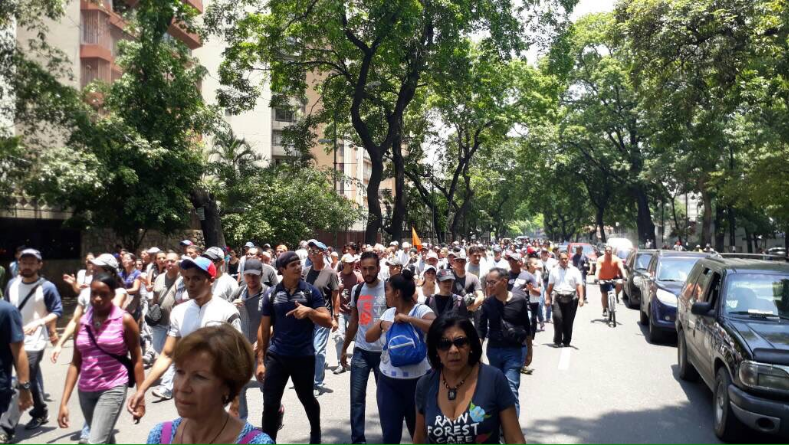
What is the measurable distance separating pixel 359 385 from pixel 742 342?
3.39 metres

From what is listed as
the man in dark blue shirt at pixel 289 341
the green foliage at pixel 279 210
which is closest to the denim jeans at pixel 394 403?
the man in dark blue shirt at pixel 289 341

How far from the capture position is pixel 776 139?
934 inches

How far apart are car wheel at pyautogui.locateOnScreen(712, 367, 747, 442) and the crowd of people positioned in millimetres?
1793

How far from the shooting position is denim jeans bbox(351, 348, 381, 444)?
5.68 meters

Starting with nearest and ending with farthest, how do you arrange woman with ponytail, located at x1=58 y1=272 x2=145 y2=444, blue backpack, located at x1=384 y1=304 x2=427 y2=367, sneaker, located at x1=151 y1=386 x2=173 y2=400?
woman with ponytail, located at x1=58 y1=272 x2=145 y2=444 → blue backpack, located at x1=384 y1=304 x2=427 y2=367 → sneaker, located at x1=151 y1=386 x2=173 y2=400

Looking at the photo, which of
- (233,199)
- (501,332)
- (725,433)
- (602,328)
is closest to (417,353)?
(501,332)

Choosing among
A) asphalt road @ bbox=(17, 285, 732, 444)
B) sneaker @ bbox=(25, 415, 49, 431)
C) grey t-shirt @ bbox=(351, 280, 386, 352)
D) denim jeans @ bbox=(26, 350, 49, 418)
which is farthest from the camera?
sneaker @ bbox=(25, 415, 49, 431)

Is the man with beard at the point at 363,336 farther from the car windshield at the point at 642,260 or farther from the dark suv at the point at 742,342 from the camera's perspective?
the car windshield at the point at 642,260

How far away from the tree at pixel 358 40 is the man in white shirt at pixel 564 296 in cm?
935

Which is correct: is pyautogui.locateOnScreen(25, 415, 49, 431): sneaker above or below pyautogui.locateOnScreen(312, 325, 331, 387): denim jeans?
below

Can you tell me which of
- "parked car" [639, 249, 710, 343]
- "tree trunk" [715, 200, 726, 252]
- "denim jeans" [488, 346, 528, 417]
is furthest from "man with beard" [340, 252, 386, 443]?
"tree trunk" [715, 200, 726, 252]

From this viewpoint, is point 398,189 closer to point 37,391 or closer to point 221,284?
point 221,284

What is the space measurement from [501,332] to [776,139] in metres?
21.7

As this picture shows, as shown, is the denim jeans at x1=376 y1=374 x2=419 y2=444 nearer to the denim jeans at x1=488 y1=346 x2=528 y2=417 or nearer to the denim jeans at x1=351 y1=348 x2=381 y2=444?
the denim jeans at x1=351 y1=348 x2=381 y2=444
